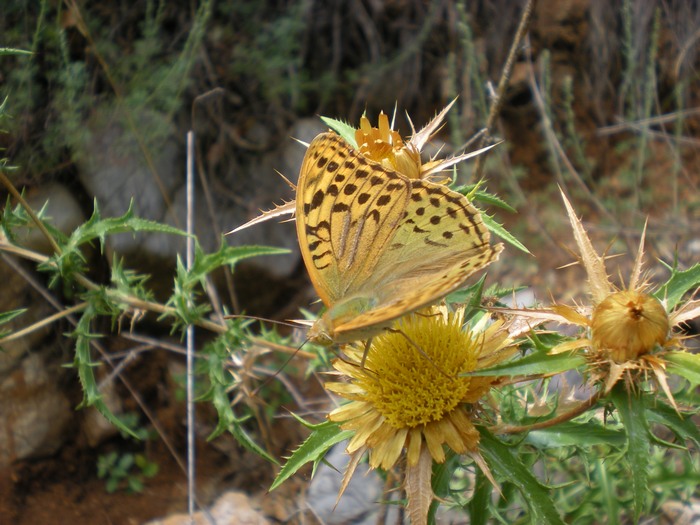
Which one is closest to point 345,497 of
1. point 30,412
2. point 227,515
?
point 227,515

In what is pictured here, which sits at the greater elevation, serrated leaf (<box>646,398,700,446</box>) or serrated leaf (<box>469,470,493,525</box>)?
serrated leaf (<box>646,398,700,446</box>)

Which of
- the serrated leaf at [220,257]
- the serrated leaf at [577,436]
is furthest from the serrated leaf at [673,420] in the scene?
the serrated leaf at [220,257]

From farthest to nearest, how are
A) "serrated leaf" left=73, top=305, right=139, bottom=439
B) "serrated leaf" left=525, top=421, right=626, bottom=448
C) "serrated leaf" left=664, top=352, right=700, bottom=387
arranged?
"serrated leaf" left=73, top=305, right=139, bottom=439
"serrated leaf" left=525, top=421, right=626, bottom=448
"serrated leaf" left=664, top=352, right=700, bottom=387

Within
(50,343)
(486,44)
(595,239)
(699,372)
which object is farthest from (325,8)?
(699,372)

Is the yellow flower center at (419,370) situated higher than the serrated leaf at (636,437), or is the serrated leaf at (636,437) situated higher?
the serrated leaf at (636,437)

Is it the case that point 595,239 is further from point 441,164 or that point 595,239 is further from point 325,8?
point 441,164

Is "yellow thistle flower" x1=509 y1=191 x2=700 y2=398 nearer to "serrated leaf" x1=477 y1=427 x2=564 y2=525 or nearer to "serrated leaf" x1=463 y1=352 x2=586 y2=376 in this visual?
"serrated leaf" x1=463 y1=352 x2=586 y2=376

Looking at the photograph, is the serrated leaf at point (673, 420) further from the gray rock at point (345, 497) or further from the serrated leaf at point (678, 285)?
the gray rock at point (345, 497)

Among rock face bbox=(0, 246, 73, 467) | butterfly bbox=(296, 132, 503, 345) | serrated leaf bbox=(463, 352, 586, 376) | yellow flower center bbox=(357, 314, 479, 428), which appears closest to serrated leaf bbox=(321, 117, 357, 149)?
butterfly bbox=(296, 132, 503, 345)
